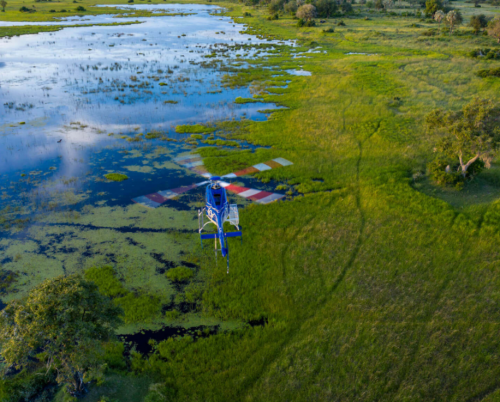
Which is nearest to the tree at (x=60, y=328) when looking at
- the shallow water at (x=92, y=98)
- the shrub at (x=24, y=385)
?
the shrub at (x=24, y=385)

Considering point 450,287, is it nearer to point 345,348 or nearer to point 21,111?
point 345,348

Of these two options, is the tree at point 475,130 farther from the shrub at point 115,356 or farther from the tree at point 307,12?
the tree at point 307,12

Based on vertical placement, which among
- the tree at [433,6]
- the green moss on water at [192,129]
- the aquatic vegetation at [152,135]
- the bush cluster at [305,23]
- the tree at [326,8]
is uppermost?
the tree at [326,8]

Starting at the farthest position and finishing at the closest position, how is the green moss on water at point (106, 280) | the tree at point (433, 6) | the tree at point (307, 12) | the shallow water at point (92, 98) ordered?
the tree at point (433, 6), the tree at point (307, 12), the shallow water at point (92, 98), the green moss on water at point (106, 280)

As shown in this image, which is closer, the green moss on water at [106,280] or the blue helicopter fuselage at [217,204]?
the blue helicopter fuselage at [217,204]

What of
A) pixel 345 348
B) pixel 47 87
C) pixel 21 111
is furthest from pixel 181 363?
pixel 47 87

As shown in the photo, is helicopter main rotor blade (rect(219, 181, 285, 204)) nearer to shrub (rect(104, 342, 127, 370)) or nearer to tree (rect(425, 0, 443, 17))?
shrub (rect(104, 342, 127, 370))

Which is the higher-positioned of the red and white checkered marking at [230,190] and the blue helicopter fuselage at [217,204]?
the blue helicopter fuselage at [217,204]
